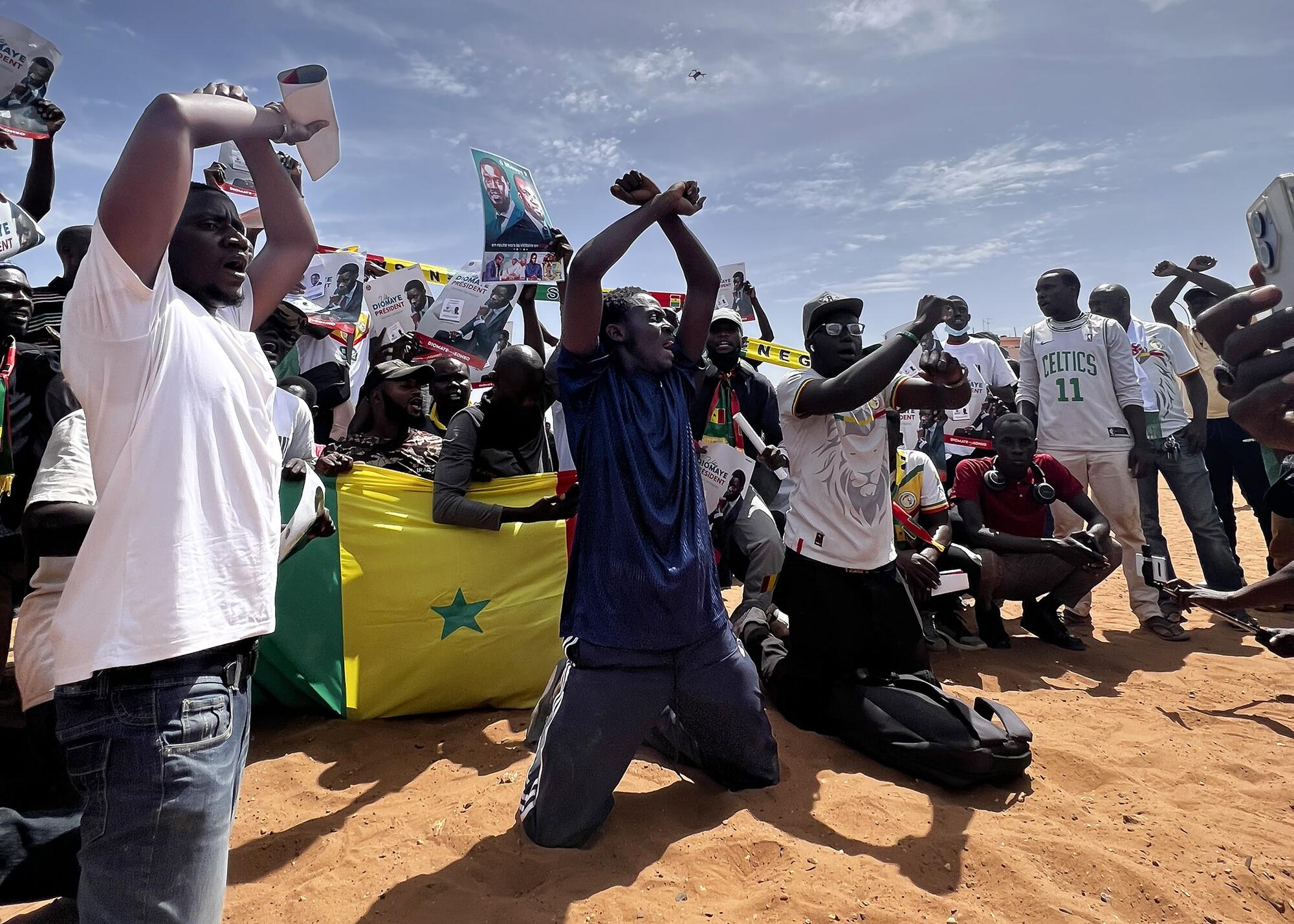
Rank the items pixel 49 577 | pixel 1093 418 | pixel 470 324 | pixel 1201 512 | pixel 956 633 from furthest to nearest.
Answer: pixel 470 324
pixel 1201 512
pixel 1093 418
pixel 956 633
pixel 49 577

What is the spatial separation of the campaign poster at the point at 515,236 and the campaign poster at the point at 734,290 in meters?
2.23

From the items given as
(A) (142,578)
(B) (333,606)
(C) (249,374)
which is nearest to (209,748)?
(A) (142,578)

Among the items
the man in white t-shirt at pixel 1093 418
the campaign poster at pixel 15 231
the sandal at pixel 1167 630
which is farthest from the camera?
the man in white t-shirt at pixel 1093 418

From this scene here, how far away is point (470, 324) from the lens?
21.6 ft

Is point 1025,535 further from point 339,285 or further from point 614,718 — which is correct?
point 339,285

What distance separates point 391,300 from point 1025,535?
18.8 ft

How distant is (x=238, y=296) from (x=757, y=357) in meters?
5.12

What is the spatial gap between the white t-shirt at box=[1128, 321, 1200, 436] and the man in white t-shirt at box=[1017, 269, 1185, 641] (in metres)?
0.88

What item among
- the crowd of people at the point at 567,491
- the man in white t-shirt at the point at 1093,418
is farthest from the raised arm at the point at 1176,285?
the man in white t-shirt at the point at 1093,418

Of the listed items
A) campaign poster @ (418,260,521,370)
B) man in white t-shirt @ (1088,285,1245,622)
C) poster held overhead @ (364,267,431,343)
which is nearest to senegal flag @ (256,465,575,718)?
campaign poster @ (418,260,521,370)

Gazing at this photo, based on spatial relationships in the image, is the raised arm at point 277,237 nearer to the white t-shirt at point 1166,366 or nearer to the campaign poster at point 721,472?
the campaign poster at point 721,472

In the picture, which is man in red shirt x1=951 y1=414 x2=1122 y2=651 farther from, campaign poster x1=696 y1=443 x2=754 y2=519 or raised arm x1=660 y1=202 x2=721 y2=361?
raised arm x1=660 y1=202 x2=721 y2=361

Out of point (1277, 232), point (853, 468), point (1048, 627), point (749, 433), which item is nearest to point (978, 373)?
point (1048, 627)

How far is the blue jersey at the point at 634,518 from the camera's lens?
2725mm
